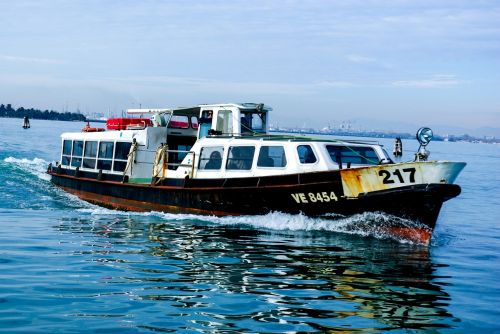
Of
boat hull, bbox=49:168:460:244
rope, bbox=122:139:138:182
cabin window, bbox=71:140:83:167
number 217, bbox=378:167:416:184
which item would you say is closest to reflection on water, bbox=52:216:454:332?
boat hull, bbox=49:168:460:244

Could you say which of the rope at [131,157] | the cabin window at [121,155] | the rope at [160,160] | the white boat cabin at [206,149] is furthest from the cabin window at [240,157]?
the cabin window at [121,155]

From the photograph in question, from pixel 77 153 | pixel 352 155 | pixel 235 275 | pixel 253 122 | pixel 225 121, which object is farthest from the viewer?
pixel 77 153

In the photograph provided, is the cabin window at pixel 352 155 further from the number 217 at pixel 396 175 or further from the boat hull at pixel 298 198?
the number 217 at pixel 396 175

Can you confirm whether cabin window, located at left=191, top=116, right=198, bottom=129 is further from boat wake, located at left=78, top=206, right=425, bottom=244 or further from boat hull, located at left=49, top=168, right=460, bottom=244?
boat wake, located at left=78, top=206, right=425, bottom=244

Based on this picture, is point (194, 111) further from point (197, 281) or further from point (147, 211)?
point (197, 281)

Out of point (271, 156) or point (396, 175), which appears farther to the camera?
point (271, 156)

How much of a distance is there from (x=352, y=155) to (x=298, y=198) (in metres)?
2.52

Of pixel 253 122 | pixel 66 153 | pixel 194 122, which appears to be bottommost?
pixel 66 153

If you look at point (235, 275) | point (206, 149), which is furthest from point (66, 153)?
point (235, 275)

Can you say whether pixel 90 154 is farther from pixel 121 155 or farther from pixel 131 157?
pixel 131 157

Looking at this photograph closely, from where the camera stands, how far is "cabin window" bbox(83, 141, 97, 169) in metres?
26.1

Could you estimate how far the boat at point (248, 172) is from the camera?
16319mm

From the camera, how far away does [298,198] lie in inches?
687

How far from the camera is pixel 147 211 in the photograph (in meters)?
21.8
